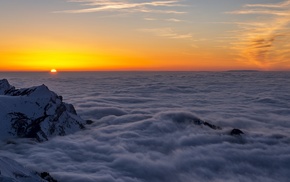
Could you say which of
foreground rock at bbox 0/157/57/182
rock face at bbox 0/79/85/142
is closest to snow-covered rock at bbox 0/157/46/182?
foreground rock at bbox 0/157/57/182

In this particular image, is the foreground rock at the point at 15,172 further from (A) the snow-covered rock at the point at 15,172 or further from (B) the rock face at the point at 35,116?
(B) the rock face at the point at 35,116

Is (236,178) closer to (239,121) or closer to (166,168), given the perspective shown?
(166,168)

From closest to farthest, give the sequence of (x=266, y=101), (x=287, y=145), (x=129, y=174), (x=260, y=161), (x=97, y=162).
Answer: (x=129, y=174) < (x=97, y=162) < (x=260, y=161) < (x=287, y=145) < (x=266, y=101)

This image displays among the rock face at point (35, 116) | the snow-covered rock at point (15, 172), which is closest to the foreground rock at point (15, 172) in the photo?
the snow-covered rock at point (15, 172)

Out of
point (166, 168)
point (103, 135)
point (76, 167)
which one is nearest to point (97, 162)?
point (76, 167)

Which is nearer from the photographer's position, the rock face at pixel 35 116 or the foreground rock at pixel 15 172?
the foreground rock at pixel 15 172

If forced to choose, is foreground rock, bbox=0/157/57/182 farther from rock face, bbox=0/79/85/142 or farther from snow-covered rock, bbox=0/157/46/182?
rock face, bbox=0/79/85/142

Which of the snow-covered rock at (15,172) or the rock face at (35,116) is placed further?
the rock face at (35,116)

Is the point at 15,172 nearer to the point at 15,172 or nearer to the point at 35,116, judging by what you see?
the point at 15,172

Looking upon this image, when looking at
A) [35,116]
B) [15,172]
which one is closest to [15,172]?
[15,172]
